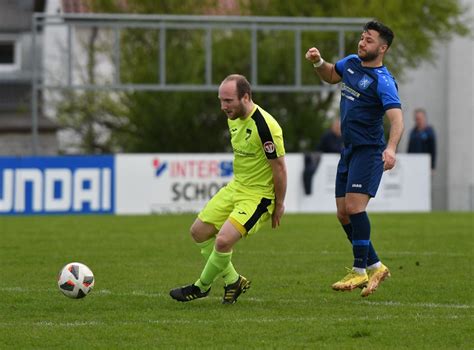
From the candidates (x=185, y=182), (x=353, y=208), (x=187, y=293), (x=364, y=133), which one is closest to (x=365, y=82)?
(x=364, y=133)

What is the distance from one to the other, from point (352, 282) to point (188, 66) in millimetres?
21357

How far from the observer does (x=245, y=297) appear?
10.3 meters

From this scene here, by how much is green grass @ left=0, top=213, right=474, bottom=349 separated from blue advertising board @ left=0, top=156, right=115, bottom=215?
496cm

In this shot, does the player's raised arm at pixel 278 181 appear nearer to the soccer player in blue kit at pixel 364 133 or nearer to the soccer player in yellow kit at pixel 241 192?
→ the soccer player in yellow kit at pixel 241 192

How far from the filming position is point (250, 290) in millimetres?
10727

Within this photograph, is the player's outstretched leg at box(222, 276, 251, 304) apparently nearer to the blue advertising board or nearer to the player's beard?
the player's beard

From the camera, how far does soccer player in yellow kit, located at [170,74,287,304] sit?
9.63 m

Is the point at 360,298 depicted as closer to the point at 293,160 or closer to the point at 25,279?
the point at 25,279

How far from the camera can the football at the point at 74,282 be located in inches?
385

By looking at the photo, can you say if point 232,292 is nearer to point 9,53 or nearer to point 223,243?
point 223,243

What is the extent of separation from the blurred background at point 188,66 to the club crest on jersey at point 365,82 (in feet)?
49.9

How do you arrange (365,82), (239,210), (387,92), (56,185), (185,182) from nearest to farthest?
(239,210), (387,92), (365,82), (56,185), (185,182)

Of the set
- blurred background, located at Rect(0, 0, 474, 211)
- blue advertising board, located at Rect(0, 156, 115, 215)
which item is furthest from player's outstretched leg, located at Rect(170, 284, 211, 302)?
blurred background, located at Rect(0, 0, 474, 211)

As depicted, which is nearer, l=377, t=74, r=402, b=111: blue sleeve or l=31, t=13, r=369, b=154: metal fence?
l=377, t=74, r=402, b=111: blue sleeve
